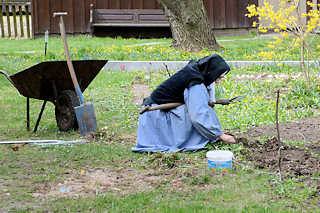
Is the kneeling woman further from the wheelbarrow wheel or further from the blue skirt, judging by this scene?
the wheelbarrow wheel

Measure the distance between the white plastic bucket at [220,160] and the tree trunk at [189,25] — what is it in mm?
8340

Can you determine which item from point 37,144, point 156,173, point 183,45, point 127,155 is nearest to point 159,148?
point 127,155

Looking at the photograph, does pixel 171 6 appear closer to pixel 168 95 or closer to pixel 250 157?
pixel 168 95

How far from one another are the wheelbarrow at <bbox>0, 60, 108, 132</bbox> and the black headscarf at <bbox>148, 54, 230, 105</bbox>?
1364mm

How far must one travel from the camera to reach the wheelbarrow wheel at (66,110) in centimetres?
646

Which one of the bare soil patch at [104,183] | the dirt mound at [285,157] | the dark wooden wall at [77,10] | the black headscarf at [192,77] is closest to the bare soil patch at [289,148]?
the dirt mound at [285,157]

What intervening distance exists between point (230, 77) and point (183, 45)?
153 inches

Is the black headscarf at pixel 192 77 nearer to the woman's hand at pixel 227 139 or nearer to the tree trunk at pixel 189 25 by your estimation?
the woman's hand at pixel 227 139

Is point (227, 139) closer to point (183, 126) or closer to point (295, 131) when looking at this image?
point (183, 126)

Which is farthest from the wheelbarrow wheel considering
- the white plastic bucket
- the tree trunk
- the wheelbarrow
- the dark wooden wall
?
the dark wooden wall

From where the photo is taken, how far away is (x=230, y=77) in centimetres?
918

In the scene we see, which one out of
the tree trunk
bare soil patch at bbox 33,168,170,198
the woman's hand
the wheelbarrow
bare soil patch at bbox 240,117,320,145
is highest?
the tree trunk

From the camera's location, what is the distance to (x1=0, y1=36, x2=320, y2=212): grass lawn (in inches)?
148

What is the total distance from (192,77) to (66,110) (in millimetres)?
2029
